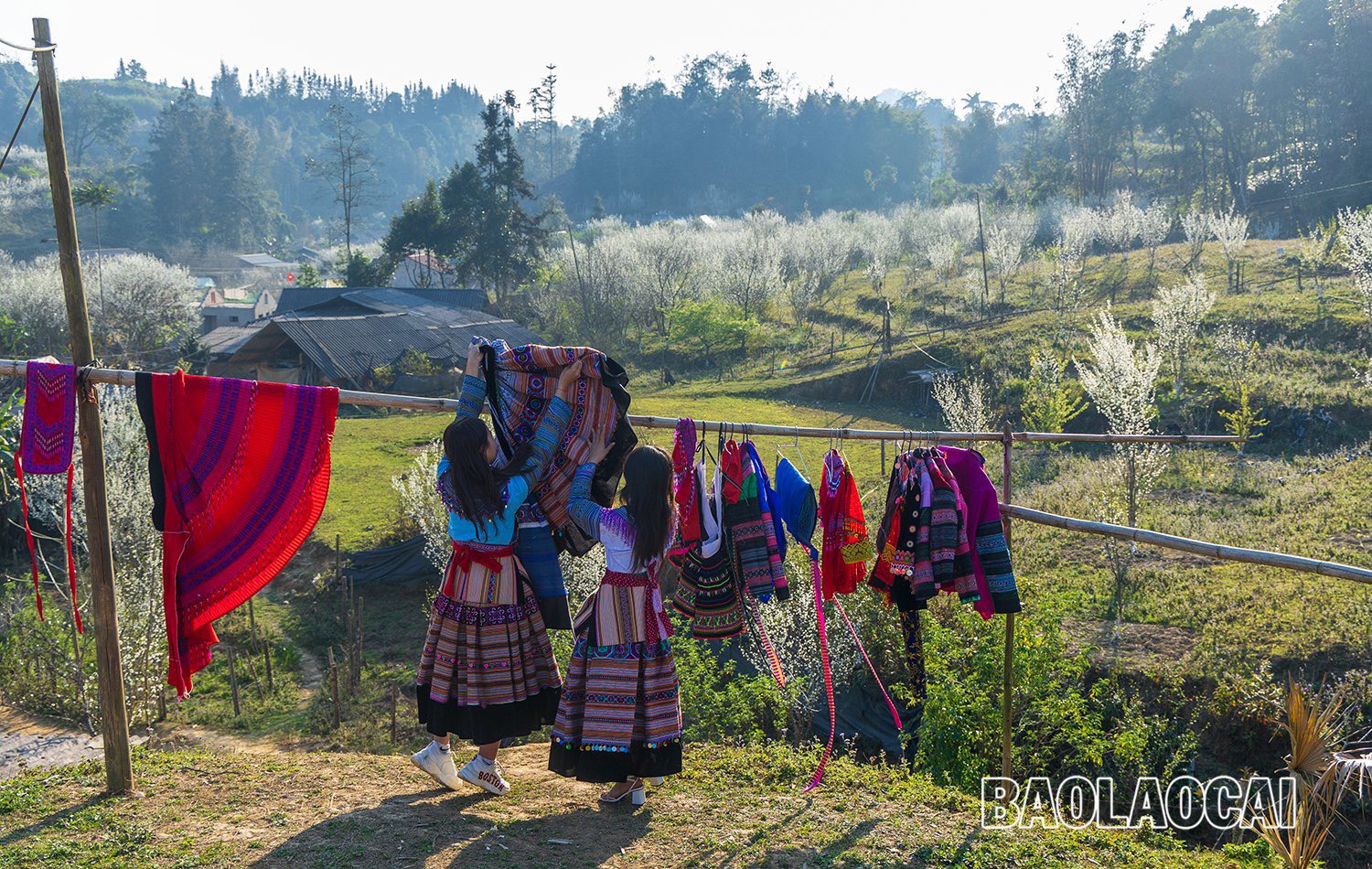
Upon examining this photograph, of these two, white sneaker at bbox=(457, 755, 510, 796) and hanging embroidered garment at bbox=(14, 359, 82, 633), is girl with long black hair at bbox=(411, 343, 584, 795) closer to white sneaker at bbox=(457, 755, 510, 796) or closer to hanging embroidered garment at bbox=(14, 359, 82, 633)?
white sneaker at bbox=(457, 755, 510, 796)

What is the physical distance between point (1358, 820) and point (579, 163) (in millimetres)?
80530

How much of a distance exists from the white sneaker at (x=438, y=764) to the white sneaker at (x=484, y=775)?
5 cm

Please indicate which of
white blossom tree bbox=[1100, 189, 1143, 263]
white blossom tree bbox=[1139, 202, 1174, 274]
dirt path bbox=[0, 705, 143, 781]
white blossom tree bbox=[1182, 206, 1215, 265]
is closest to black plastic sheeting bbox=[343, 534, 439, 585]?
dirt path bbox=[0, 705, 143, 781]

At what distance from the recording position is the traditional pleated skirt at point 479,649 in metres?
4.07

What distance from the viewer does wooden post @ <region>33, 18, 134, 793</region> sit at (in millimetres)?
4004

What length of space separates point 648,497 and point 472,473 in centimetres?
74

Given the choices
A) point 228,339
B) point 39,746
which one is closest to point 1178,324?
point 39,746

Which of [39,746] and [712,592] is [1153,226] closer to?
[712,592]

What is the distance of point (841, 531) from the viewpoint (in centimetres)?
462

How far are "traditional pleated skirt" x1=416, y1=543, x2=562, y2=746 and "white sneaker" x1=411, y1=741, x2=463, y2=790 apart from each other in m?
0.12

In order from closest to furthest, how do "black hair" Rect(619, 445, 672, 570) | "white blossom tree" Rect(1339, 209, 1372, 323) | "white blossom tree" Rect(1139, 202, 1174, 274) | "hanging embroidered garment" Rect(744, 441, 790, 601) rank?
"black hair" Rect(619, 445, 672, 570) → "hanging embroidered garment" Rect(744, 441, 790, 601) → "white blossom tree" Rect(1339, 209, 1372, 323) → "white blossom tree" Rect(1139, 202, 1174, 274)

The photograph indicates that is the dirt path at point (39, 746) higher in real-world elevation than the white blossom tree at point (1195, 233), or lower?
lower

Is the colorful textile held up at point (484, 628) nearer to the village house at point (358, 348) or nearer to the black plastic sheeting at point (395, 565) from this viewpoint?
the black plastic sheeting at point (395, 565)

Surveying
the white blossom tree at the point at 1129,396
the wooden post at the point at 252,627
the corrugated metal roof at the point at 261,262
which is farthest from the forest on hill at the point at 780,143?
the wooden post at the point at 252,627
